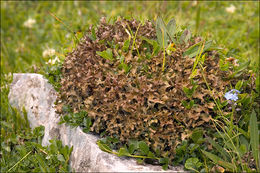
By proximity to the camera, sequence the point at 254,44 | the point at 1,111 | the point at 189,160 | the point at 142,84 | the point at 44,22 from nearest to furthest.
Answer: the point at 189,160 < the point at 142,84 < the point at 1,111 < the point at 254,44 < the point at 44,22

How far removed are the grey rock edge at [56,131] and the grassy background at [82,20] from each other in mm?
1083

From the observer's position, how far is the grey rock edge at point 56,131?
6.87 feet

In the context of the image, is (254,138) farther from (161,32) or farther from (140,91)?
(161,32)

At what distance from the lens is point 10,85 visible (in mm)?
3605

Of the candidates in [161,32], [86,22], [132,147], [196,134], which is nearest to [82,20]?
[86,22]

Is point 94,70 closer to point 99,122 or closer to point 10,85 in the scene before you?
point 99,122

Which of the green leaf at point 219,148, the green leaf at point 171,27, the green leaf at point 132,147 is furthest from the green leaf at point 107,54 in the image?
the green leaf at point 219,148

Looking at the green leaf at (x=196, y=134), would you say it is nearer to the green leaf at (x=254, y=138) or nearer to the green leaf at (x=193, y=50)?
the green leaf at (x=254, y=138)

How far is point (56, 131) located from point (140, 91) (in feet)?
3.23

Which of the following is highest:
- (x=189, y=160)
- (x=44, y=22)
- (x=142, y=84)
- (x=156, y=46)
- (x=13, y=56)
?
(x=44, y=22)

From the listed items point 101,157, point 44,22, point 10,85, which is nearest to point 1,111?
point 10,85

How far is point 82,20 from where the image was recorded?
4.98m

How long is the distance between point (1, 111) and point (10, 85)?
1.05 feet

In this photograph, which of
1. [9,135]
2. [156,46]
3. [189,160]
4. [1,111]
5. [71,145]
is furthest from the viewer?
[1,111]
